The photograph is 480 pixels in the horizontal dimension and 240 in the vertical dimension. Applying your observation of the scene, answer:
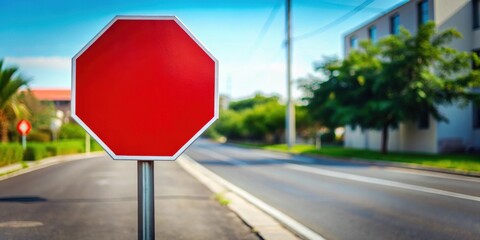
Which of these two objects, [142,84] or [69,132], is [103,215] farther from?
[69,132]

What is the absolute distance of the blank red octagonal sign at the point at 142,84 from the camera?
1481mm

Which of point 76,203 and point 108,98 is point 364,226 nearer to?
point 76,203

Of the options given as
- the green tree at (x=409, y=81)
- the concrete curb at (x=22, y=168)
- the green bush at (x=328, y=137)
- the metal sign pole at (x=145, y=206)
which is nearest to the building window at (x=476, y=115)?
the green tree at (x=409, y=81)

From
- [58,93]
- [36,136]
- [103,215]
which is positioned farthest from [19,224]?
[36,136]

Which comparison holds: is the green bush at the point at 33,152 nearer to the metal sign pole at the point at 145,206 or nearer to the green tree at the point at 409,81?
the green tree at the point at 409,81

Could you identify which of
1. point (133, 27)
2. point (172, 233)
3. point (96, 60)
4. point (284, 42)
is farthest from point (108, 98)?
point (284, 42)

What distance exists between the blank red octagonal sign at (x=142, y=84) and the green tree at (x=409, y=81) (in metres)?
21.2

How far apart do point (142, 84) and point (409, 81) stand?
25.1m

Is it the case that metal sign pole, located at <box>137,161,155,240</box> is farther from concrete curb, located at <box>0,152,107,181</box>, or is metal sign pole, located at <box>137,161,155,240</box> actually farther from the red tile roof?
concrete curb, located at <box>0,152,107,181</box>

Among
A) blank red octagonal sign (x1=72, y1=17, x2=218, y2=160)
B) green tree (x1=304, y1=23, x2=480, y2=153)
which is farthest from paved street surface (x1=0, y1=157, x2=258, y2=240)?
green tree (x1=304, y1=23, x2=480, y2=153)

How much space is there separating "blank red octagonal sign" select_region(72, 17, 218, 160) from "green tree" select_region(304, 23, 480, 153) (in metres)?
21.2

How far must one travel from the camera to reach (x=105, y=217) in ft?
22.5

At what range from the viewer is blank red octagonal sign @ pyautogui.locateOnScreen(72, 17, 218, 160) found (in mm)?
1481

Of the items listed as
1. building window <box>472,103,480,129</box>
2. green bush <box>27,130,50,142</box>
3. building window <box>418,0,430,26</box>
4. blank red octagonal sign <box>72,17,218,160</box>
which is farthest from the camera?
green bush <box>27,130,50,142</box>
